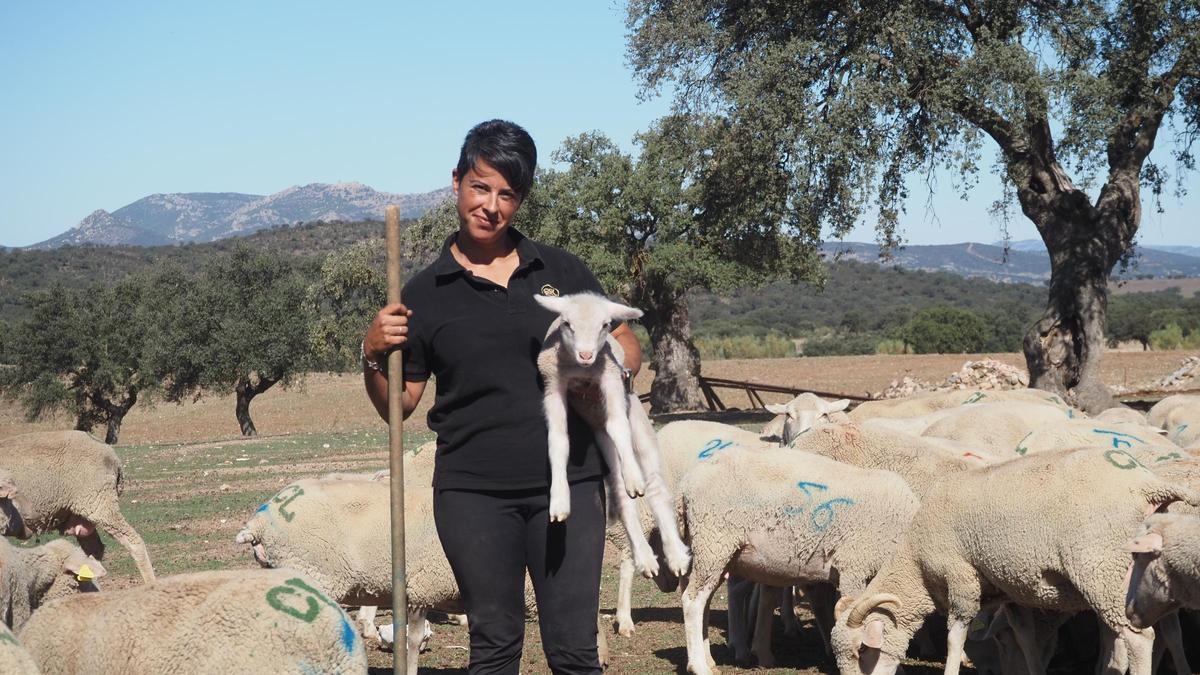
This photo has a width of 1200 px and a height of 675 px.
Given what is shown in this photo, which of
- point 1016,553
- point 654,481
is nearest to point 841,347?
point 1016,553

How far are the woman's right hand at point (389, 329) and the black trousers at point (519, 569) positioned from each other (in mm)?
508

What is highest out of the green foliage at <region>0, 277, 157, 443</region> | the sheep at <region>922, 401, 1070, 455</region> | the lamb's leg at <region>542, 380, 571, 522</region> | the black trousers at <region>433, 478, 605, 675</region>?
the lamb's leg at <region>542, 380, 571, 522</region>

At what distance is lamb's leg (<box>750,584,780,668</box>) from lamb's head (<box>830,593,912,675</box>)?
4.36ft

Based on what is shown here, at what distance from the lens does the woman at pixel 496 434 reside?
3893 mm

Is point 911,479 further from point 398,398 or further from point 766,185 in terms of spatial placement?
point 766,185

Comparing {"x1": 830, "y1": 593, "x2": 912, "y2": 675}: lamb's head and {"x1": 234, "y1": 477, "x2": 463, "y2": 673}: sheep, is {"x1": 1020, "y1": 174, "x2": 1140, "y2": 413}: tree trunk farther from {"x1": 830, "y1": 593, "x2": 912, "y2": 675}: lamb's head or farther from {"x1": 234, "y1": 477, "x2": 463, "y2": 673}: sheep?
{"x1": 234, "y1": 477, "x2": 463, "y2": 673}: sheep

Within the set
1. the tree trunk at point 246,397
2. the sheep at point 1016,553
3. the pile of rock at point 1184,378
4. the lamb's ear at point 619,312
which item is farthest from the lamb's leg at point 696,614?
the tree trunk at point 246,397

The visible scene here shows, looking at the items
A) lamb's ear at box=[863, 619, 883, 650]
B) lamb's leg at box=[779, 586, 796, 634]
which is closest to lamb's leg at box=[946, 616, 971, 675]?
lamb's ear at box=[863, 619, 883, 650]

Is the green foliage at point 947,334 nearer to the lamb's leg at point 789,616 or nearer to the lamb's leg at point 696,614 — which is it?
the lamb's leg at point 789,616

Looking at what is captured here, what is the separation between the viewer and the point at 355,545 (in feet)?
24.3

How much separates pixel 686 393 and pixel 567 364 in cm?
2946

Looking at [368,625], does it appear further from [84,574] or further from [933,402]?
[933,402]

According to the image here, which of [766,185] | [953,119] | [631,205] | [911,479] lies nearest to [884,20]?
[953,119]

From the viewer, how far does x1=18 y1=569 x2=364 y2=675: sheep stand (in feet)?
14.2
